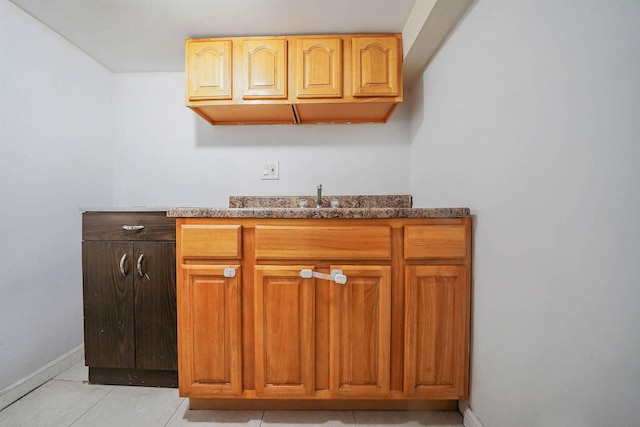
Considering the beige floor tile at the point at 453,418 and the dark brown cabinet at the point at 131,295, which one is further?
the dark brown cabinet at the point at 131,295

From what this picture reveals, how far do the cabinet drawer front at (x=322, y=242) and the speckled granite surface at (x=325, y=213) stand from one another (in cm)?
5

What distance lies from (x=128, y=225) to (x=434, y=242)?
1442 mm

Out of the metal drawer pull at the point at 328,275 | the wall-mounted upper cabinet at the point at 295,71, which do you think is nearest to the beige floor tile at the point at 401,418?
the metal drawer pull at the point at 328,275

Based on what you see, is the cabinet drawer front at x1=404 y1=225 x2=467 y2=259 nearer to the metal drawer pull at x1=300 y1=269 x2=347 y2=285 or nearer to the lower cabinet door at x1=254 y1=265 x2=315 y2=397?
the metal drawer pull at x1=300 y1=269 x2=347 y2=285

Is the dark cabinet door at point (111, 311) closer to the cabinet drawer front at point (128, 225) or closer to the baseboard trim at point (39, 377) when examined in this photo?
the cabinet drawer front at point (128, 225)

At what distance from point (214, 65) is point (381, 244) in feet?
4.52

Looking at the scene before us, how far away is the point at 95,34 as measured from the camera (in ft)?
4.96

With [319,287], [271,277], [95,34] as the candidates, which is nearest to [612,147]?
[319,287]

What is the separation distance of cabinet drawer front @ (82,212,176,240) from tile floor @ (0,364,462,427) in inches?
29.9

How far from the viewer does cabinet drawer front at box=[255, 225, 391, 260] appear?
41.1 inches

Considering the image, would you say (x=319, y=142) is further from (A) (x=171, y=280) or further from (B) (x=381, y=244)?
(A) (x=171, y=280)

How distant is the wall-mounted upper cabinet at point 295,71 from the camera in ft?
4.86

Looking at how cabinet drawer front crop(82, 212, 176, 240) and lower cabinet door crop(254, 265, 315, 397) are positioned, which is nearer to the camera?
lower cabinet door crop(254, 265, 315, 397)

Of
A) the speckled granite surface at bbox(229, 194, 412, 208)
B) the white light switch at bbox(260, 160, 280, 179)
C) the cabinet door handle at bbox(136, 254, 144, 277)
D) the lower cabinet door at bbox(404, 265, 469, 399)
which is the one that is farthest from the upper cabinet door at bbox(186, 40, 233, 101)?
the lower cabinet door at bbox(404, 265, 469, 399)
